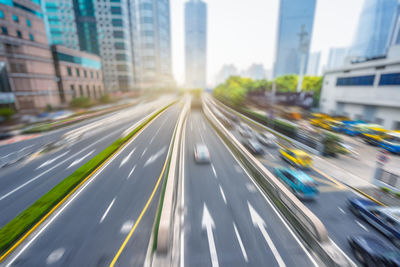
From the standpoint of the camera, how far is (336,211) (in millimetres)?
13820

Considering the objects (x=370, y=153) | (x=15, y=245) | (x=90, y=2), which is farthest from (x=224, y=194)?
(x=90, y=2)

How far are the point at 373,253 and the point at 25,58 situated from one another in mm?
79550

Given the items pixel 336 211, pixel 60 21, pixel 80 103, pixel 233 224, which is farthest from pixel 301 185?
pixel 60 21

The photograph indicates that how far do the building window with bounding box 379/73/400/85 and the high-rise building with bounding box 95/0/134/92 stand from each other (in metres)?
106

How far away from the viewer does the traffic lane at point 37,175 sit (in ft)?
48.5

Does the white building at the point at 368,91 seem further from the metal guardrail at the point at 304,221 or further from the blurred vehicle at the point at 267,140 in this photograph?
the metal guardrail at the point at 304,221

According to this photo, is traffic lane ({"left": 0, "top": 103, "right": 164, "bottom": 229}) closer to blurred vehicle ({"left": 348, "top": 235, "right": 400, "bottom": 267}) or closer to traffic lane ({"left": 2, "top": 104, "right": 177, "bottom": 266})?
traffic lane ({"left": 2, "top": 104, "right": 177, "bottom": 266})

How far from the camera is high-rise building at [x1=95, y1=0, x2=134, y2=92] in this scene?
9362 centimetres

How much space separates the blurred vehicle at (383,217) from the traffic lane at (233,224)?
19.5 feet

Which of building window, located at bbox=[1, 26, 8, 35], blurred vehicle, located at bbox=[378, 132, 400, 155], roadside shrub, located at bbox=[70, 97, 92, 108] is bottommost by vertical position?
blurred vehicle, located at bbox=[378, 132, 400, 155]

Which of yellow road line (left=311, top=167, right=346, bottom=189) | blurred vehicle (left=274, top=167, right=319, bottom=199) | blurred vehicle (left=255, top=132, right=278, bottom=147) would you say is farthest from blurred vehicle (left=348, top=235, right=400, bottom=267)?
blurred vehicle (left=255, top=132, right=278, bottom=147)

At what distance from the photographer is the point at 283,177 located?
16922 millimetres

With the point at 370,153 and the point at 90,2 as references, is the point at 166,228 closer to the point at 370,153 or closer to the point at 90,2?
the point at 370,153

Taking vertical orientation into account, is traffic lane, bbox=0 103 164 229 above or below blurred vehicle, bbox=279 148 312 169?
below
